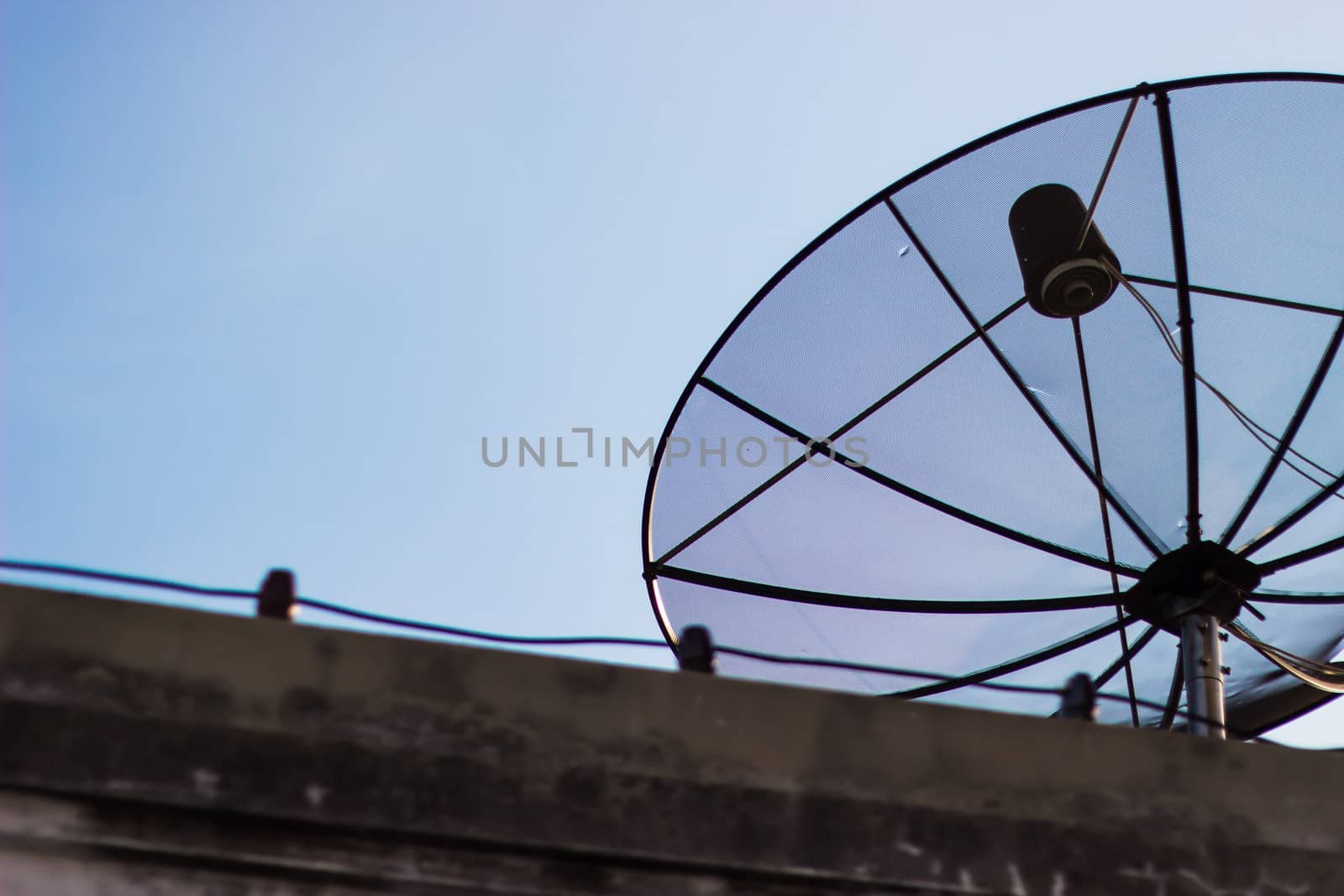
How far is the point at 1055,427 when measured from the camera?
28.9 ft

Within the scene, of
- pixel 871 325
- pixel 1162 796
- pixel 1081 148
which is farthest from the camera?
pixel 871 325

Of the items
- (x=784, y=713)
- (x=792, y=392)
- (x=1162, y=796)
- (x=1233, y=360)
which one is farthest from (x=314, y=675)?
(x=1233, y=360)

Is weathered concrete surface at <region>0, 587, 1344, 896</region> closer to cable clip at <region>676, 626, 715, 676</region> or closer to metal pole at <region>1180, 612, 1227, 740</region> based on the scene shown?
cable clip at <region>676, 626, 715, 676</region>

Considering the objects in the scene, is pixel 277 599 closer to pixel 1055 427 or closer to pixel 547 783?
pixel 547 783

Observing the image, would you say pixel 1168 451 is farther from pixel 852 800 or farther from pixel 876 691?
pixel 852 800

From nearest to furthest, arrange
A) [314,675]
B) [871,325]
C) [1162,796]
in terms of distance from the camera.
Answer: [314,675], [1162,796], [871,325]

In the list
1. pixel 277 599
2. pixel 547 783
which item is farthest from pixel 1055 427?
pixel 277 599

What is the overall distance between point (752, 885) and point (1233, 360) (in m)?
5.52

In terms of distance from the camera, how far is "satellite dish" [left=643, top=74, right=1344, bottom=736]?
8047mm

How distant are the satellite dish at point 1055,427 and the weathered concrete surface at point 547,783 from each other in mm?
3398

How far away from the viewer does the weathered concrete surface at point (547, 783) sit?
371 cm

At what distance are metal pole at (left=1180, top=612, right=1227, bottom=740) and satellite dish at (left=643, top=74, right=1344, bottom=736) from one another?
0.08 feet

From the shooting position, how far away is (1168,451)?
848 cm

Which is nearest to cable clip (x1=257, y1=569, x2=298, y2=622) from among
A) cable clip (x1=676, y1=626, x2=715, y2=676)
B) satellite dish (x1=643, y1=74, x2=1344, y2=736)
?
cable clip (x1=676, y1=626, x2=715, y2=676)
